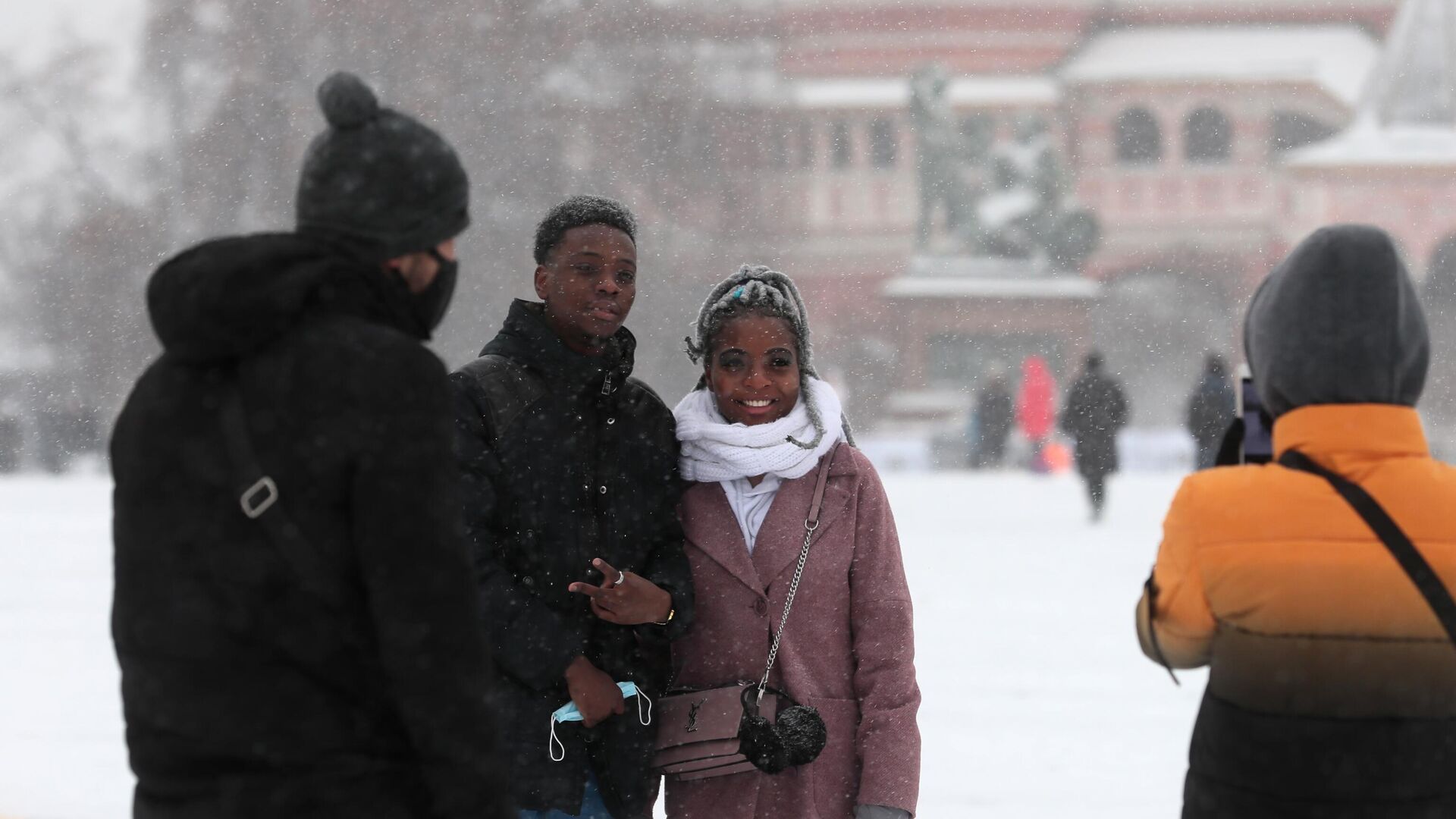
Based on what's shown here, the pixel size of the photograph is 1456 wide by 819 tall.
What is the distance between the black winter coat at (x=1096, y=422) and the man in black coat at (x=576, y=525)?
9.97 meters

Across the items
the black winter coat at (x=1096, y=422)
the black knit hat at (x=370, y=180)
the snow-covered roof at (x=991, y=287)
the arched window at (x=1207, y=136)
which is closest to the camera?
the black knit hat at (x=370, y=180)

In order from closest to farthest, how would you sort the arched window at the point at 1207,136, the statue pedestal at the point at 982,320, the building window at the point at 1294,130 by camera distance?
the statue pedestal at the point at 982,320 < the building window at the point at 1294,130 < the arched window at the point at 1207,136

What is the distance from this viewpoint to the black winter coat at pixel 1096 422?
468 inches

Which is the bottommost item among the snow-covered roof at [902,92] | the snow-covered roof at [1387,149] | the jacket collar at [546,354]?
the jacket collar at [546,354]

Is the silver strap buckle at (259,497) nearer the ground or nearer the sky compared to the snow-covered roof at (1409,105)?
nearer the ground

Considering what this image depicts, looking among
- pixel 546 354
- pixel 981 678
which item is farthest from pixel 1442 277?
pixel 546 354

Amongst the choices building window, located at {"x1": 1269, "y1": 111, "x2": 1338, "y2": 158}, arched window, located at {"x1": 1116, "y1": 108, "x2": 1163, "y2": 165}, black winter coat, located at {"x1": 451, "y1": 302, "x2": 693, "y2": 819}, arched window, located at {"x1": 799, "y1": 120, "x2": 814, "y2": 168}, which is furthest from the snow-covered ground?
building window, located at {"x1": 1269, "y1": 111, "x2": 1338, "y2": 158}

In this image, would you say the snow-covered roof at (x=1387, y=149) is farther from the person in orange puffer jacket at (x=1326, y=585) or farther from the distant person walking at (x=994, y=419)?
the person in orange puffer jacket at (x=1326, y=585)

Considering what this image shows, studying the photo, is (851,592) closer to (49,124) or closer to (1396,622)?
(1396,622)

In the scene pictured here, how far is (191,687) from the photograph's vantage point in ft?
4.66

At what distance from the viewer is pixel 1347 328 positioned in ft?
5.53

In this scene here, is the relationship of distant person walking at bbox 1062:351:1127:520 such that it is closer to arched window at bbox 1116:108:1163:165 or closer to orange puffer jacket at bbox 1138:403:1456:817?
orange puffer jacket at bbox 1138:403:1456:817

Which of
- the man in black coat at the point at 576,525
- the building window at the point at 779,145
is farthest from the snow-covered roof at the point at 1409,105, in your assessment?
the man in black coat at the point at 576,525

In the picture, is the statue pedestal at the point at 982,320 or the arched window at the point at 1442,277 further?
the arched window at the point at 1442,277
